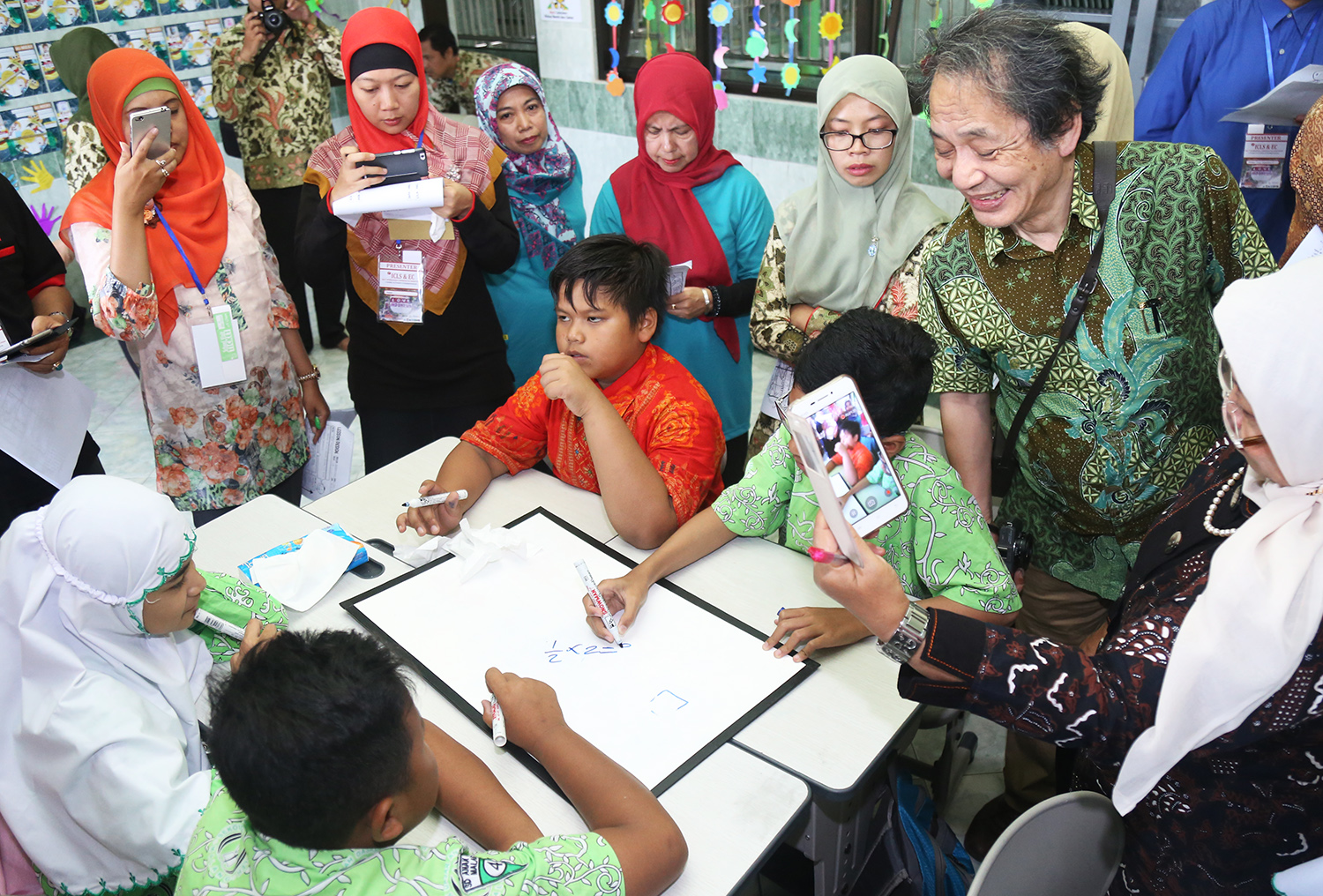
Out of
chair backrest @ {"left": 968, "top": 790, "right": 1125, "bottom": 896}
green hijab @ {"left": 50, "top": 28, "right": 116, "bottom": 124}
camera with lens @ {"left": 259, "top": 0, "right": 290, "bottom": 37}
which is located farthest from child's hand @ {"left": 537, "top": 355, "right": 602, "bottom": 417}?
camera with lens @ {"left": 259, "top": 0, "right": 290, "bottom": 37}

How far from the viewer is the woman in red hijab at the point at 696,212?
2457 mm

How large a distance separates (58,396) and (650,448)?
4.83 ft

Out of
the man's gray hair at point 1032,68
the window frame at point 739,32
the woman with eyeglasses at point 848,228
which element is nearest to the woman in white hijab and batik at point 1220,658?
the man's gray hair at point 1032,68

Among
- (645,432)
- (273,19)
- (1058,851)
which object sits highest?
(273,19)

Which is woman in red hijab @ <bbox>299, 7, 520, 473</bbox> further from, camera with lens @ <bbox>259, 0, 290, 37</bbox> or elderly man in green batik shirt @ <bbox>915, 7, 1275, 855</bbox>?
camera with lens @ <bbox>259, 0, 290, 37</bbox>

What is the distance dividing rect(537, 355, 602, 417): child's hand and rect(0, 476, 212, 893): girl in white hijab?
0.72 m

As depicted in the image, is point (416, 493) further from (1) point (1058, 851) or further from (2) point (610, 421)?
(1) point (1058, 851)

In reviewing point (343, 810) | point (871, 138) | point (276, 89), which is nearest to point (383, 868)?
point (343, 810)

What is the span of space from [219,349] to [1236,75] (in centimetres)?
287

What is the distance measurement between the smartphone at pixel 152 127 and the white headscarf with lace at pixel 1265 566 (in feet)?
7.04

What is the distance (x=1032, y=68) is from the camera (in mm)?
1432

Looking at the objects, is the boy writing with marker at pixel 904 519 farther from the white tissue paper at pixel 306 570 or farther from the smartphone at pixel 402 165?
the smartphone at pixel 402 165

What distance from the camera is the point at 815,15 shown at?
4.00 meters

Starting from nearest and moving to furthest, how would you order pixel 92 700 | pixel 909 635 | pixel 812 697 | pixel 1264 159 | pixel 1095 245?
pixel 909 635 < pixel 92 700 < pixel 812 697 < pixel 1095 245 < pixel 1264 159
